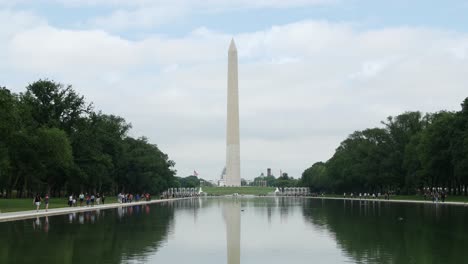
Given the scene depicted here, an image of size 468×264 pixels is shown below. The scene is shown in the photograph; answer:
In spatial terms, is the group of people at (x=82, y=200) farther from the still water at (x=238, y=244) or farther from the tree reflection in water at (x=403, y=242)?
the tree reflection in water at (x=403, y=242)

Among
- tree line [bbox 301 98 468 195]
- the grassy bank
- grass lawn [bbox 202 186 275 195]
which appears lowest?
the grassy bank

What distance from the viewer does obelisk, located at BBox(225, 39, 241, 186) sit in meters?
102

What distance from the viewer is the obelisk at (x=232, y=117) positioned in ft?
336

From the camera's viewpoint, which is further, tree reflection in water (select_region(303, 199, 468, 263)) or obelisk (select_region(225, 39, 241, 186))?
obelisk (select_region(225, 39, 241, 186))

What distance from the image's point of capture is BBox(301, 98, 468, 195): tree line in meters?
68.9

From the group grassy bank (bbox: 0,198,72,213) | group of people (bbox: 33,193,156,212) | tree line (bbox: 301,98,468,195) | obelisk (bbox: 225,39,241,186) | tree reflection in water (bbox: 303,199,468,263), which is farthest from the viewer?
obelisk (bbox: 225,39,241,186)

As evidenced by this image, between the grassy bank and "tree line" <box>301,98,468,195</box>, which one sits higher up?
"tree line" <box>301,98,468,195</box>

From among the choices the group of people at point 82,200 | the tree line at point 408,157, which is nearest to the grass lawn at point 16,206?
the group of people at point 82,200

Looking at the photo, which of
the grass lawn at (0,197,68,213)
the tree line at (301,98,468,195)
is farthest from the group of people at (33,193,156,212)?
the tree line at (301,98,468,195)

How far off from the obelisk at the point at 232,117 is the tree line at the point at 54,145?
18.9m

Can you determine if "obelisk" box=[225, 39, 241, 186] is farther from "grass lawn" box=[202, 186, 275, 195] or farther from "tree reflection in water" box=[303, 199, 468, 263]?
"tree reflection in water" box=[303, 199, 468, 263]

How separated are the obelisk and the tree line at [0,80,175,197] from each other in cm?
1892

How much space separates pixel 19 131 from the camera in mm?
54625

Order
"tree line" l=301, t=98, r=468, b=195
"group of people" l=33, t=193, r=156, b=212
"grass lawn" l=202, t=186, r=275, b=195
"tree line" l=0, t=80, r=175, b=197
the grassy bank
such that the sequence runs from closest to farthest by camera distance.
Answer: "group of people" l=33, t=193, r=156, b=212, the grassy bank, "tree line" l=0, t=80, r=175, b=197, "tree line" l=301, t=98, r=468, b=195, "grass lawn" l=202, t=186, r=275, b=195
